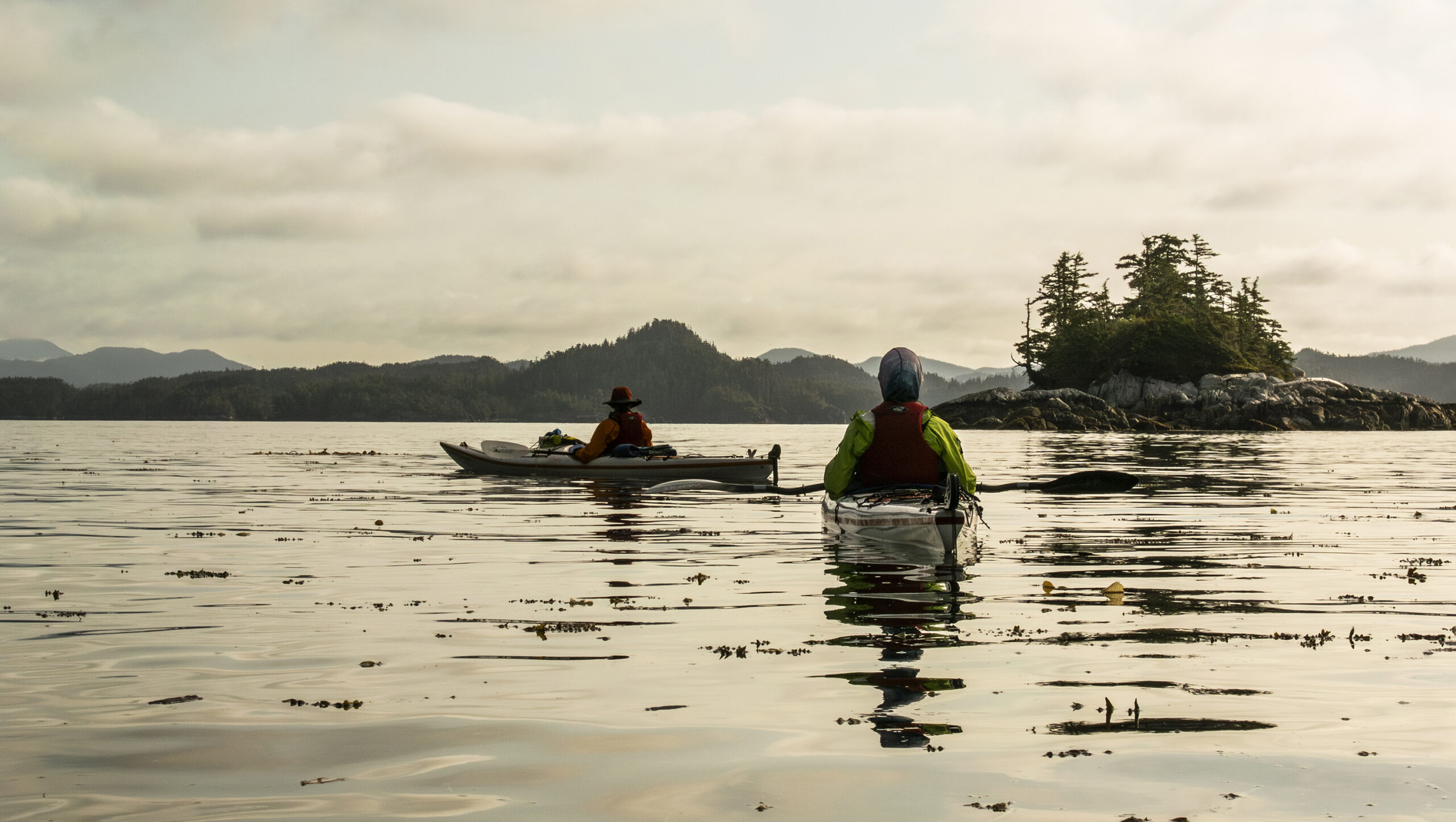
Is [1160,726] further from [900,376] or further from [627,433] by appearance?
A: [627,433]

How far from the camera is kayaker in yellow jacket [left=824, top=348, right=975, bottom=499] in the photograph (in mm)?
14828

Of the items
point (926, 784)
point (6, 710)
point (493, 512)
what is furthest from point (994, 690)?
point (493, 512)

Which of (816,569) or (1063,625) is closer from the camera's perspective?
(1063,625)

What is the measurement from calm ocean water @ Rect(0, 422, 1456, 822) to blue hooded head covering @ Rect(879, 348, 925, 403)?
6.79 ft

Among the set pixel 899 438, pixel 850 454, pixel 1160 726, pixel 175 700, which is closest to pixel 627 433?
pixel 850 454

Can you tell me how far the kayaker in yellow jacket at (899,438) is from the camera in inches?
584

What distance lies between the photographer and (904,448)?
1498 centimetres

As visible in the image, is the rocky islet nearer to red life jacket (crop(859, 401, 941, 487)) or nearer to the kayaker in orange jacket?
the kayaker in orange jacket

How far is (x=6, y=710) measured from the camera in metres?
6.87

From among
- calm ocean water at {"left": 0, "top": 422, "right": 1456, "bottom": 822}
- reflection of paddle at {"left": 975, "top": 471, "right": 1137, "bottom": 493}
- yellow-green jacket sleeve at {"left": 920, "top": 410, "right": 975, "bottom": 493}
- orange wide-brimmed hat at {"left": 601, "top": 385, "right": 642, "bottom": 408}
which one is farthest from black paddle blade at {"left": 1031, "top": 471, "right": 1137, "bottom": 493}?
orange wide-brimmed hat at {"left": 601, "top": 385, "right": 642, "bottom": 408}

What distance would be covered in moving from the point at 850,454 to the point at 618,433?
626 inches

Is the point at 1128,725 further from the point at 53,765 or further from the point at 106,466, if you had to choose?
the point at 106,466

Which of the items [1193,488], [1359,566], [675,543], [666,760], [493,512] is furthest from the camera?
[1193,488]

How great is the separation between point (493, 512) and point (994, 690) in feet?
54.8
